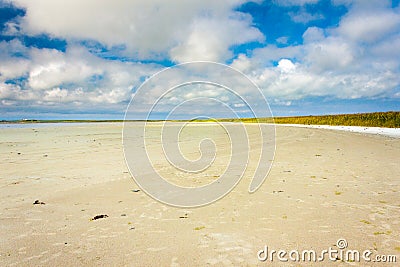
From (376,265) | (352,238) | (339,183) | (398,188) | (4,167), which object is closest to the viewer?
(376,265)

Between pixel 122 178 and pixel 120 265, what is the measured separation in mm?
4788

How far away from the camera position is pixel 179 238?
391cm

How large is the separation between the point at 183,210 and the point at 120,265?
6.77 feet

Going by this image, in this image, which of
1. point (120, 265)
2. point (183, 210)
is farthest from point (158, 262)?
point (183, 210)

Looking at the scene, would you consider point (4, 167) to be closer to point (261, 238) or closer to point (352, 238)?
point (261, 238)

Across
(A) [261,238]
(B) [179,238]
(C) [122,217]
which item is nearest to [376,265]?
(A) [261,238]

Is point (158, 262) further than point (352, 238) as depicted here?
No

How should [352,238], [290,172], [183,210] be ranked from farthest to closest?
[290,172] → [183,210] → [352,238]
